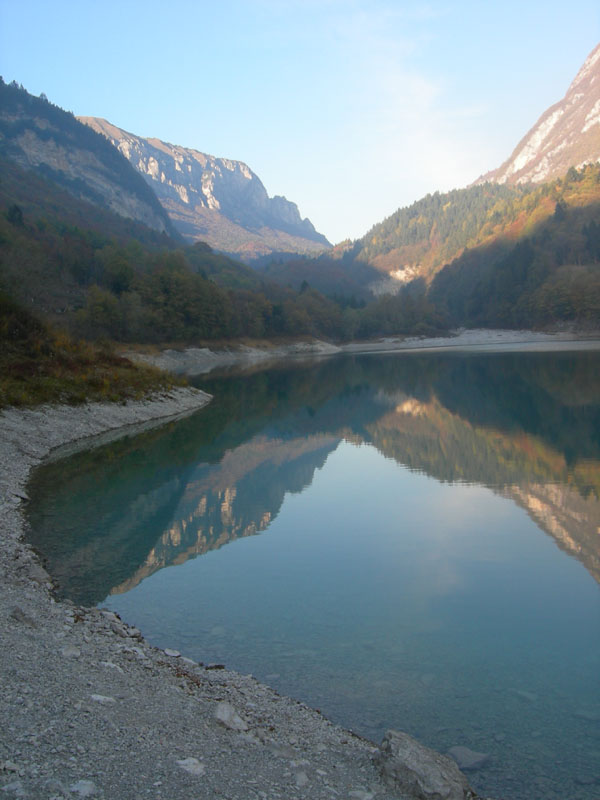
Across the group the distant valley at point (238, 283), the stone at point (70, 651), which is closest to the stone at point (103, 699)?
the stone at point (70, 651)

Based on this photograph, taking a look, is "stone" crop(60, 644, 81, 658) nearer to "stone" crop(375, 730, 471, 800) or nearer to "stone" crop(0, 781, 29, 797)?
"stone" crop(0, 781, 29, 797)

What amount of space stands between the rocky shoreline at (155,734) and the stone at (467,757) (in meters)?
0.46

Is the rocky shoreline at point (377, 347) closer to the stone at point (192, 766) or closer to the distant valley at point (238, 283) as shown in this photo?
the distant valley at point (238, 283)

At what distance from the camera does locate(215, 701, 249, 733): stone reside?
5.96 m

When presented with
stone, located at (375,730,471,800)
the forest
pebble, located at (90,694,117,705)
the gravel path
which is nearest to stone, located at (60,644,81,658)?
the gravel path

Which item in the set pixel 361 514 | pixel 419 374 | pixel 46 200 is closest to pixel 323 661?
pixel 361 514

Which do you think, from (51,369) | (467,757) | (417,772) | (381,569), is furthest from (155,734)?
(51,369)

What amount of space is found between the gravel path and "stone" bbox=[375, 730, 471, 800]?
0.14m

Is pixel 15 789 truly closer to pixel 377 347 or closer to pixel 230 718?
pixel 230 718

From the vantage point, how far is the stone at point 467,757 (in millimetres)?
6051

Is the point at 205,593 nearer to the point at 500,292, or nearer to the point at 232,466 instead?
the point at 232,466

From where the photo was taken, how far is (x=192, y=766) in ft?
16.3

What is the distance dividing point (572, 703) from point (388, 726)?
7.93 feet

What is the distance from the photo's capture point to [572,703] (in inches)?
283
